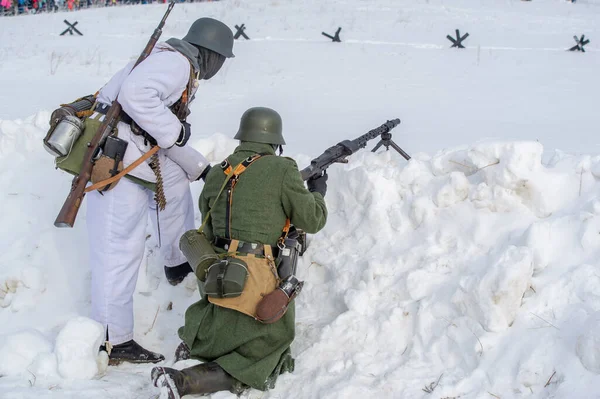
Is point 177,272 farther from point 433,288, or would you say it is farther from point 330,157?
point 433,288

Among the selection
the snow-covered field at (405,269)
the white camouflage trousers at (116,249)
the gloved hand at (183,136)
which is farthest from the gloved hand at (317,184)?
the white camouflage trousers at (116,249)

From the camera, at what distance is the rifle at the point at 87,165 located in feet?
11.5

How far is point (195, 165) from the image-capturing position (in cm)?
416

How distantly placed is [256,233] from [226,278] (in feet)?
1.09

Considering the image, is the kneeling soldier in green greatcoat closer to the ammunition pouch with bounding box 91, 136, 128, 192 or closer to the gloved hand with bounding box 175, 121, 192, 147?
the gloved hand with bounding box 175, 121, 192, 147

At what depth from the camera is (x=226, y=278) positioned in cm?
321

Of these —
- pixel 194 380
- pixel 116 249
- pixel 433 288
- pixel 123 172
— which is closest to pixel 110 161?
pixel 123 172

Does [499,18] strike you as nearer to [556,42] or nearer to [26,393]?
[556,42]

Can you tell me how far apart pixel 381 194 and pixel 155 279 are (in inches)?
71.8

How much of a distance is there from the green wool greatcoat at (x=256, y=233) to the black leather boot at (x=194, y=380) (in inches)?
2.3

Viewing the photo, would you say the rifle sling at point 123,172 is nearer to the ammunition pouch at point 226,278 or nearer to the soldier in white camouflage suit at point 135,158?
the soldier in white camouflage suit at point 135,158

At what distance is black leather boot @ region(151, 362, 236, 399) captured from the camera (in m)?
3.07

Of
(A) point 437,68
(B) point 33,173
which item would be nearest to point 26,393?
(B) point 33,173

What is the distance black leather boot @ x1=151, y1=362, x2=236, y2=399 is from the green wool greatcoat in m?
0.06
